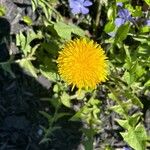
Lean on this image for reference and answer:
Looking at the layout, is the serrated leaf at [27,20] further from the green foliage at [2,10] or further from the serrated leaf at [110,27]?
the serrated leaf at [110,27]

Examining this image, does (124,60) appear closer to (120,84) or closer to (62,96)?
(120,84)

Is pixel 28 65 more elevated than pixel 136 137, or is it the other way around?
pixel 28 65

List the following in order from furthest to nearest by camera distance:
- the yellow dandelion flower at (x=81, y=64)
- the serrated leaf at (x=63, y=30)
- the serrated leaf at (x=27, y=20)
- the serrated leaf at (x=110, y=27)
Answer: the serrated leaf at (x=27, y=20), the serrated leaf at (x=110, y=27), the serrated leaf at (x=63, y=30), the yellow dandelion flower at (x=81, y=64)

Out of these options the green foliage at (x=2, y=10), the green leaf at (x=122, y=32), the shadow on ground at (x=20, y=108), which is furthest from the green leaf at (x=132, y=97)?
the green foliage at (x=2, y=10)

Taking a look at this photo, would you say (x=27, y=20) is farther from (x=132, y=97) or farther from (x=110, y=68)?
(x=132, y=97)

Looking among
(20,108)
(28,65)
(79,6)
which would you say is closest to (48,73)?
(28,65)

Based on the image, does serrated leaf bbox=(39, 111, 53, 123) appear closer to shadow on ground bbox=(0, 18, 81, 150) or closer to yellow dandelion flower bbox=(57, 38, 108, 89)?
shadow on ground bbox=(0, 18, 81, 150)
